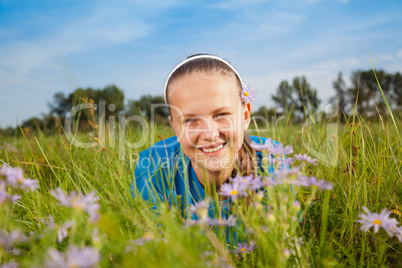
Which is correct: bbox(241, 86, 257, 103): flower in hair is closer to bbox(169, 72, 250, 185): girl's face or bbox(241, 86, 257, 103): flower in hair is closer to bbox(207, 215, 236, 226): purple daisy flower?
bbox(169, 72, 250, 185): girl's face

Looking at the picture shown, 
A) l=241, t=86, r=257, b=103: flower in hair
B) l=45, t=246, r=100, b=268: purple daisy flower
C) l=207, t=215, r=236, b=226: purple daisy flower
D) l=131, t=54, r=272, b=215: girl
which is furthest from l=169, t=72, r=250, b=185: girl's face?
l=45, t=246, r=100, b=268: purple daisy flower

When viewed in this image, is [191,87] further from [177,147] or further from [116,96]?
[116,96]

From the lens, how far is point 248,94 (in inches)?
112

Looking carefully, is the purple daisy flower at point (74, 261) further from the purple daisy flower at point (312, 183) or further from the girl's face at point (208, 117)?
the girl's face at point (208, 117)

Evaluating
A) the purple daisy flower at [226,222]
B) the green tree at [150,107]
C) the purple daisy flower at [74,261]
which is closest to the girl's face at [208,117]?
the green tree at [150,107]

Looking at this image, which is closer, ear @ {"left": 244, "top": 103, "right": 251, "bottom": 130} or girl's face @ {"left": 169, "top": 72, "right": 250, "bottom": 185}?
girl's face @ {"left": 169, "top": 72, "right": 250, "bottom": 185}

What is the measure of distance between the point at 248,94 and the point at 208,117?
28.3 inches

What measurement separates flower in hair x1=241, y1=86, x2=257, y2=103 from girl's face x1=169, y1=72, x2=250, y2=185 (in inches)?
7.4

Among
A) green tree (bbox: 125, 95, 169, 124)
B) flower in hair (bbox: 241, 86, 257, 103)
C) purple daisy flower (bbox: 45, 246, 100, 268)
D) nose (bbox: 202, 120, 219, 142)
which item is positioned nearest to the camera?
purple daisy flower (bbox: 45, 246, 100, 268)

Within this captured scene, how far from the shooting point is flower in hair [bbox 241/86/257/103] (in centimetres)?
275

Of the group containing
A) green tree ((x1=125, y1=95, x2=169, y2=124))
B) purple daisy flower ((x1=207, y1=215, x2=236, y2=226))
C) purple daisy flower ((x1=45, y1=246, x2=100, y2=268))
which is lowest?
purple daisy flower ((x1=207, y1=215, x2=236, y2=226))

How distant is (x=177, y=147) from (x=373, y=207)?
6.00 feet

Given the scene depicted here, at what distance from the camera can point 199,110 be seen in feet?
7.39

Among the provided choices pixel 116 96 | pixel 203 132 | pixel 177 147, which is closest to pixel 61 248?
pixel 203 132
